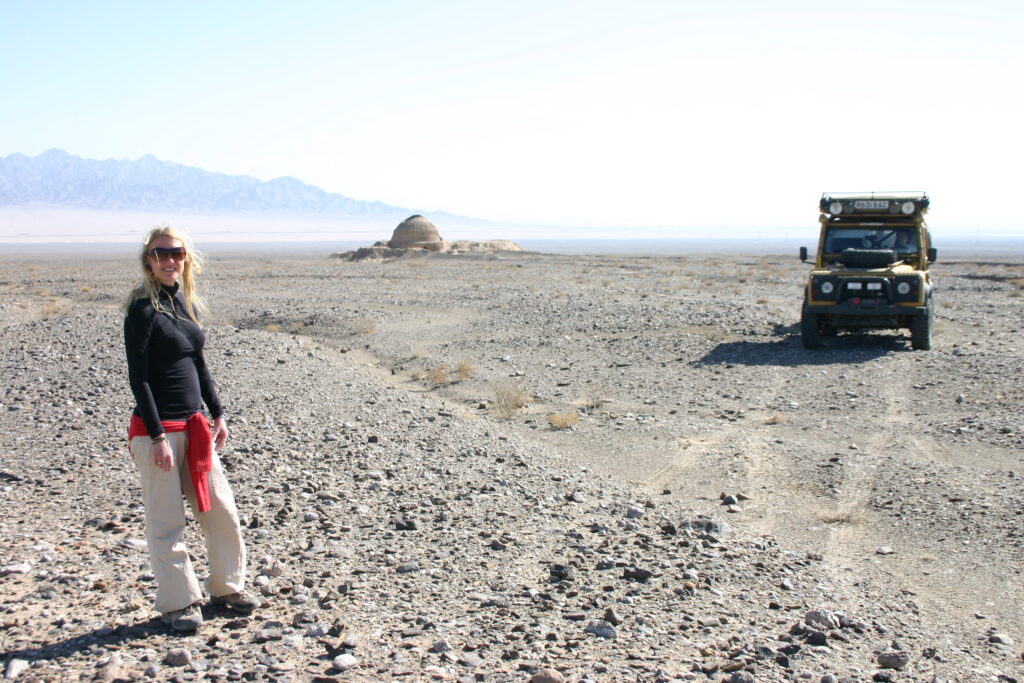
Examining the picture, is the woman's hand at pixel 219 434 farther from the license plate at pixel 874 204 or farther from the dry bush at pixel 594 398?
the license plate at pixel 874 204

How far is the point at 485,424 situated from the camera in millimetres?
10625

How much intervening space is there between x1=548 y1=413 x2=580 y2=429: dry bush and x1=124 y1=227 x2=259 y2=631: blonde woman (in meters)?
6.22

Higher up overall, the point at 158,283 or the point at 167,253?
the point at 167,253

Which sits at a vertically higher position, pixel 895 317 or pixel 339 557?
pixel 895 317

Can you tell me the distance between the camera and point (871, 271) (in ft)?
51.0

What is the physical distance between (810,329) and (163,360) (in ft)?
43.6

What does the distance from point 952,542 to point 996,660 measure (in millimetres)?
1954

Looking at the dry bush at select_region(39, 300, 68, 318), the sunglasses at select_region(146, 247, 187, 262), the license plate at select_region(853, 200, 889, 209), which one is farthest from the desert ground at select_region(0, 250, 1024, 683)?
the dry bush at select_region(39, 300, 68, 318)

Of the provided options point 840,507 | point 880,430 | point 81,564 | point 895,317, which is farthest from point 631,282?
point 81,564

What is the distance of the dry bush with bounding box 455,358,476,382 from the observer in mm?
14236

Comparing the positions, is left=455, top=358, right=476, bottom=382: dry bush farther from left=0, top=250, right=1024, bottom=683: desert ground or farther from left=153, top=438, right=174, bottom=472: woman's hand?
left=153, top=438, right=174, bottom=472: woman's hand

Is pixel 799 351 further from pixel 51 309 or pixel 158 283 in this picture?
pixel 51 309

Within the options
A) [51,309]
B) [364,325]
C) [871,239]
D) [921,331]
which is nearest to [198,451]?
[921,331]

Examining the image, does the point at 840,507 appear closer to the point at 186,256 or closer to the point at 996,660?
the point at 996,660
